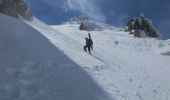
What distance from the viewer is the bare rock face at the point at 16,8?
137ft

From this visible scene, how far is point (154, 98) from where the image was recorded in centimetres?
2266

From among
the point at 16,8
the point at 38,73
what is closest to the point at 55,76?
the point at 38,73

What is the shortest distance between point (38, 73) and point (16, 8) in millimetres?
25115

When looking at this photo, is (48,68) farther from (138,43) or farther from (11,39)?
(138,43)

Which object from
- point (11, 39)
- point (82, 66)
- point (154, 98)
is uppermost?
point (11, 39)

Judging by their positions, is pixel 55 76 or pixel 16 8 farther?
pixel 16 8

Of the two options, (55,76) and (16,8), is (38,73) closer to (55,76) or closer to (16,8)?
(55,76)

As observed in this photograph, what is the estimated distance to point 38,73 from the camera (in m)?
20.2

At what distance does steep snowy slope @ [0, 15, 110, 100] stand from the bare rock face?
14.4m

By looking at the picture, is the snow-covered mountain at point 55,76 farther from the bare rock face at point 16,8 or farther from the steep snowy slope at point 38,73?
the bare rock face at point 16,8

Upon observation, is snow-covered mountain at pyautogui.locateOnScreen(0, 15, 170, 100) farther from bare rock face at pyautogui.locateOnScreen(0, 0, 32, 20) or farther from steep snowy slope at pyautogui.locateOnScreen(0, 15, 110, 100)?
bare rock face at pyautogui.locateOnScreen(0, 0, 32, 20)

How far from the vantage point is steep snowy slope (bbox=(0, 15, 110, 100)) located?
17.8 metres

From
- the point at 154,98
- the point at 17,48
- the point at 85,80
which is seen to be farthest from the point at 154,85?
the point at 17,48

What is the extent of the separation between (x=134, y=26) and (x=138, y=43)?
2286cm
